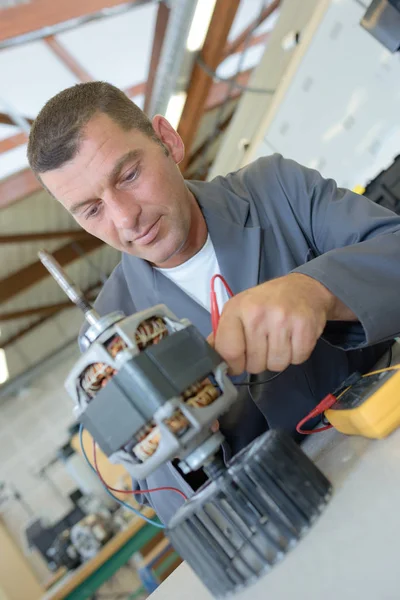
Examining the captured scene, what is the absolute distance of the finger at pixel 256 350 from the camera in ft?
1.65

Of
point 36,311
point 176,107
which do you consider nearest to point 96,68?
point 176,107

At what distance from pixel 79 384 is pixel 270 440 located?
0.20 metres

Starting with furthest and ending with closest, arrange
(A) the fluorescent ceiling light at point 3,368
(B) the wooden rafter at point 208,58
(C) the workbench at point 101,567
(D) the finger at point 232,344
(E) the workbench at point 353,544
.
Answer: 1. (A) the fluorescent ceiling light at point 3,368
2. (B) the wooden rafter at point 208,58
3. (C) the workbench at point 101,567
4. (D) the finger at point 232,344
5. (E) the workbench at point 353,544

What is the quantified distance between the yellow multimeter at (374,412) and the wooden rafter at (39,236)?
144 inches

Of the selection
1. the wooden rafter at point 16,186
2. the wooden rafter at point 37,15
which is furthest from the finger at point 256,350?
the wooden rafter at point 16,186

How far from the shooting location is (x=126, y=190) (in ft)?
2.40

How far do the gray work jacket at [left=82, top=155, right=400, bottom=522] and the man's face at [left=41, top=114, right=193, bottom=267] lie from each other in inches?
4.1

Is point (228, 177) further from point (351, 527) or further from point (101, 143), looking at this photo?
point (351, 527)

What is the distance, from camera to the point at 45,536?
2.76m

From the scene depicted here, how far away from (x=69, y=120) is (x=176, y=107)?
2.05 metres

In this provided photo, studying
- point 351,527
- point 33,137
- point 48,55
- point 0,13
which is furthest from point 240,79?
point 351,527

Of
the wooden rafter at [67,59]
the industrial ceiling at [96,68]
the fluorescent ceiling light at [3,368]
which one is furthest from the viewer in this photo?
the fluorescent ceiling light at [3,368]

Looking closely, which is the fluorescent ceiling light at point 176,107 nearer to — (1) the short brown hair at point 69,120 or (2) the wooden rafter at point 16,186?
(2) the wooden rafter at point 16,186

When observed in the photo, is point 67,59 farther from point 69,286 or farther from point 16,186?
point 69,286
